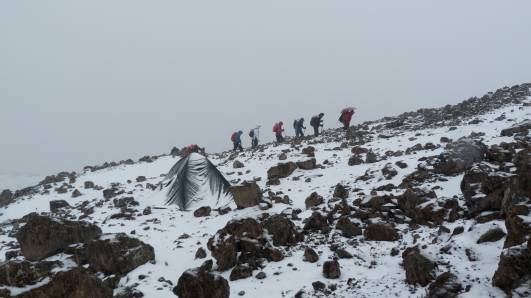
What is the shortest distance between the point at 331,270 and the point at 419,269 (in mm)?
1859

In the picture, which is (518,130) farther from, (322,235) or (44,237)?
(44,237)

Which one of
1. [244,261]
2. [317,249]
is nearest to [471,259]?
[317,249]

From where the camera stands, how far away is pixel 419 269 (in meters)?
7.12

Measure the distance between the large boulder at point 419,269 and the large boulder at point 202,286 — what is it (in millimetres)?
3567

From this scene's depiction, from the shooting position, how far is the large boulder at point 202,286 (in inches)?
300

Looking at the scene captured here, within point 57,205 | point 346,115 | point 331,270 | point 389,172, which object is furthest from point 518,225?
point 346,115

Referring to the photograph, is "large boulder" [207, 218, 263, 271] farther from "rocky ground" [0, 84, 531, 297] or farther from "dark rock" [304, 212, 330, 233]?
"dark rock" [304, 212, 330, 233]

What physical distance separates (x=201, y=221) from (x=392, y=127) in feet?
54.1

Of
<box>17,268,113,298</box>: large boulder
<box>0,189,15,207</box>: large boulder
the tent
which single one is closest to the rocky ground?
<box>17,268,113,298</box>: large boulder

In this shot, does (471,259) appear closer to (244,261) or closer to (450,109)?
(244,261)

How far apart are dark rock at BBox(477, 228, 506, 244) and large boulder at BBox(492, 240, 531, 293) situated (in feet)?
5.01

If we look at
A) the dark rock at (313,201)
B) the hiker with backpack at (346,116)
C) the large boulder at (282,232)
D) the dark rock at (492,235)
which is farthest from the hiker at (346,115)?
the dark rock at (492,235)

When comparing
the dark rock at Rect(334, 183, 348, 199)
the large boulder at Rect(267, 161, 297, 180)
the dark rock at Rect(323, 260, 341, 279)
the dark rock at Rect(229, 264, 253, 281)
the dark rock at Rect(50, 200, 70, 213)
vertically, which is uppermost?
the large boulder at Rect(267, 161, 297, 180)

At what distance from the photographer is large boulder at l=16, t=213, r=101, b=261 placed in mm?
11047
